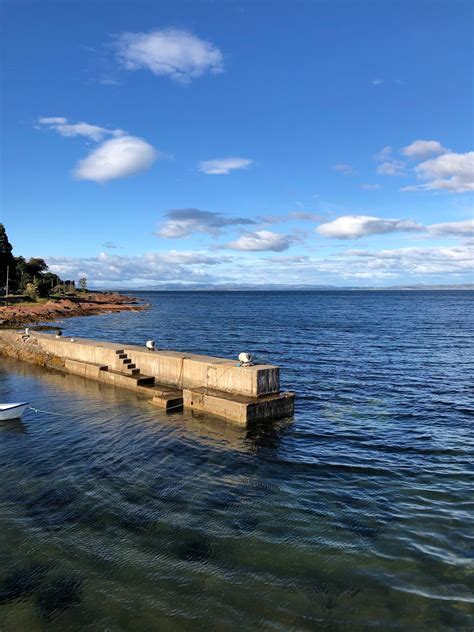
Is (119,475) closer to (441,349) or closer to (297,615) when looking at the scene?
(297,615)

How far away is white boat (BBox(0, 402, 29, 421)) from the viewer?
53.6 feet

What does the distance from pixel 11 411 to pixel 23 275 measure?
103m

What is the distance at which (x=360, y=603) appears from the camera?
7.05 m

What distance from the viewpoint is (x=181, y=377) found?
20469 millimetres

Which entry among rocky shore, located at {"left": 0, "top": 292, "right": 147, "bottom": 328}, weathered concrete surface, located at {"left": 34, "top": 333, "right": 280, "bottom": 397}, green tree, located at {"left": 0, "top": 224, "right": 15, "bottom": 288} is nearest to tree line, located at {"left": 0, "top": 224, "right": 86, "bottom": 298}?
green tree, located at {"left": 0, "top": 224, "right": 15, "bottom": 288}

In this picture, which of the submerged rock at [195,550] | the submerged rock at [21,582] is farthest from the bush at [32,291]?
the submerged rock at [195,550]

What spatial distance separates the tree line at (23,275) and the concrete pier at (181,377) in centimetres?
6848

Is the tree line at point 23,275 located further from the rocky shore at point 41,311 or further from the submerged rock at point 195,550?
the submerged rock at point 195,550

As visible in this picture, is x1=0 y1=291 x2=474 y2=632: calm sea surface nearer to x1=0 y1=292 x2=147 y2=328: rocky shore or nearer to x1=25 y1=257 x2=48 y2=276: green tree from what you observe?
x1=0 y1=292 x2=147 y2=328: rocky shore

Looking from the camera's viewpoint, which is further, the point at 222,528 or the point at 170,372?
the point at 170,372

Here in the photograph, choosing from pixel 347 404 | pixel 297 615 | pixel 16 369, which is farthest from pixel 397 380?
pixel 16 369

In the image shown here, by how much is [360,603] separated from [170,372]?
49.3 ft

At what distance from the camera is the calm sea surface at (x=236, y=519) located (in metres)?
6.96

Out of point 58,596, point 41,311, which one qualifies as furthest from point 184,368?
point 41,311
